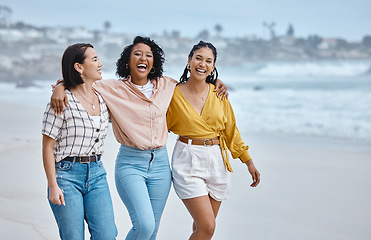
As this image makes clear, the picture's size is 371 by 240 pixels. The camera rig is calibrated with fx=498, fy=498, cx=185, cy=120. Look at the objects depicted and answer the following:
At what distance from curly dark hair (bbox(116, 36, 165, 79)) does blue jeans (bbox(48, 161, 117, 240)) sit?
816 millimetres

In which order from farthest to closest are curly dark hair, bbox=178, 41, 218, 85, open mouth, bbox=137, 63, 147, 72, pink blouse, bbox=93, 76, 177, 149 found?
curly dark hair, bbox=178, 41, 218, 85 < open mouth, bbox=137, 63, 147, 72 < pink blouse, bbox=93, 76, 177, 149

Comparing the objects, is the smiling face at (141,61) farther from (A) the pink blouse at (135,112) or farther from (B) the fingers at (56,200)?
(B) the fingers at (56,200)

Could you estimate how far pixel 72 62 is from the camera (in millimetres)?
2871

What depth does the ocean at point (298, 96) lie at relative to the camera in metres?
14.8

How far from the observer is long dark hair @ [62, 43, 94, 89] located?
113 inches

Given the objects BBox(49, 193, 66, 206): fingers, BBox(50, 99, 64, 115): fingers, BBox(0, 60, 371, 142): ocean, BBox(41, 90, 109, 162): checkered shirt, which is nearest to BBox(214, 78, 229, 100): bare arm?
BBox(41, 90, 109, 162): checkered shirt

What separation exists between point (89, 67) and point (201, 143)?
36.2 inches

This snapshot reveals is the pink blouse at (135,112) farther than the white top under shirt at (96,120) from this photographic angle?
Yes

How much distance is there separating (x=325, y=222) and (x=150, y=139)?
8.85 ft

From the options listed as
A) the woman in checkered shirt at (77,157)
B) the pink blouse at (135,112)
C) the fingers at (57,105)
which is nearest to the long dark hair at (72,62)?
the woman in checkered shirt at (77,157)

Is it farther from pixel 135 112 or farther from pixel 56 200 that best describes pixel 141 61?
pixel 56 200

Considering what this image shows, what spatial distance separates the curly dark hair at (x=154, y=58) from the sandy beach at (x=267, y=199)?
69.1 inches

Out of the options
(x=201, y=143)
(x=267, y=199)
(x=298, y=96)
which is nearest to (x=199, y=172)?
(x=201, y=143)

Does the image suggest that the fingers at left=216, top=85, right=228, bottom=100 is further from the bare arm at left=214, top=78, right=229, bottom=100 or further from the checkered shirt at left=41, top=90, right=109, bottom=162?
the checkered shirt at left=41, top=90, right=109, bottom=162
